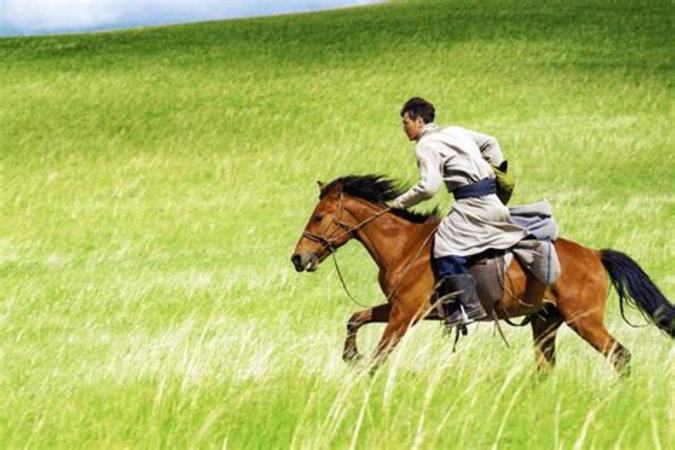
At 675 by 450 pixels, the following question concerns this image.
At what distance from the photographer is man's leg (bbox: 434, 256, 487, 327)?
29.6 ft

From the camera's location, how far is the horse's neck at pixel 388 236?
9453mm

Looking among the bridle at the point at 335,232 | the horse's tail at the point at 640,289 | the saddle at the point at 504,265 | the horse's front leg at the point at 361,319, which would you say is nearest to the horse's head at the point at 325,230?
the bridle at the point at 335,232

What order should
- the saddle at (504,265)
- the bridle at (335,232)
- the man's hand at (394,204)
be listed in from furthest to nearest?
the bridle at (335,232) < the man's hand at (394,204) < the saddle at (504,265)

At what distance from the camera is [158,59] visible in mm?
54000

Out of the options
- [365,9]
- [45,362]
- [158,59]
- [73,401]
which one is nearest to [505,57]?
[158,59]

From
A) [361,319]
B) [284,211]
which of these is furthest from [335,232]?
[284,211]

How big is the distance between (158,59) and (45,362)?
44528 mm

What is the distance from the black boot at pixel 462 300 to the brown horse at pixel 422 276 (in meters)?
0.18

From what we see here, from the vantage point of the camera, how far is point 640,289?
953 cm

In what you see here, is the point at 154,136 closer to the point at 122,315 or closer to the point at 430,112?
the point at 122,315

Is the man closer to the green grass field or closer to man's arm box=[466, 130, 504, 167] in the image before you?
man's arm box=[466, 130, 504, 167]

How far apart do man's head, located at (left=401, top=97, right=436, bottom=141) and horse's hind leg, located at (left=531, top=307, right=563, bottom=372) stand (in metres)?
1.79

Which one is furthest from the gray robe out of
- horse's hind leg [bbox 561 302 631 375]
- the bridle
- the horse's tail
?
the horse's tail

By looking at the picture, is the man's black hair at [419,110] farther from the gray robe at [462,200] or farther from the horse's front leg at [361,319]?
the horse's front leg at [361,319]
